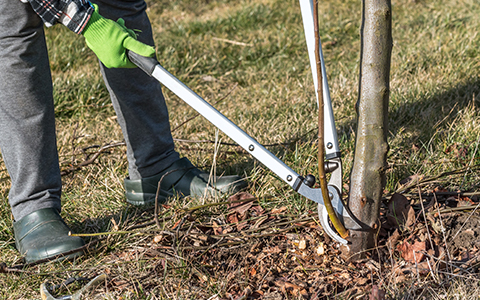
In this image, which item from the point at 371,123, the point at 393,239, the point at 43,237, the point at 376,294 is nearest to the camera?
the point at 376,294

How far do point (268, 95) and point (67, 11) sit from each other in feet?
6.16

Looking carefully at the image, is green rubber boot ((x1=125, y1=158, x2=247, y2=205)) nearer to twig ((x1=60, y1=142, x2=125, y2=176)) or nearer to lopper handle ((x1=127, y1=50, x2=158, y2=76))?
twig ((x1=60, y1=142, x2=125, y2=176))

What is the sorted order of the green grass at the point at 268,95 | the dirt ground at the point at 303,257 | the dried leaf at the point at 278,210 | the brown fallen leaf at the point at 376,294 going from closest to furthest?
the brown fallen leaf at the point at 376,294
the dirt ground at the point at 303,257
the dried leaf at the point at 278,210
the green grass at the point at 268,95

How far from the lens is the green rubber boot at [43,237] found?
177 centimetres

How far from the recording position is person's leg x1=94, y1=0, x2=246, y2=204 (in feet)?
6.91

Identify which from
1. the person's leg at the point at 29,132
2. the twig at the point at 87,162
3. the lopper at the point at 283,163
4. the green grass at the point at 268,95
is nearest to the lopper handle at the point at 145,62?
the lopper at the point at 283,163

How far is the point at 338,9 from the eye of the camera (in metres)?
4.67

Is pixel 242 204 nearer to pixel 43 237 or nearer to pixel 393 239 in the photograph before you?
pixel 393 239

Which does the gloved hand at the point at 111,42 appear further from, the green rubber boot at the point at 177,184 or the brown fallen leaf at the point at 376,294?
the brown fallen leaf at the point at 376,294

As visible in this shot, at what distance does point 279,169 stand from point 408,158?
0.93 metres

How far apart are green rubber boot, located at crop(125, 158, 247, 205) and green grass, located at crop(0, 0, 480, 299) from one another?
8 centimetres

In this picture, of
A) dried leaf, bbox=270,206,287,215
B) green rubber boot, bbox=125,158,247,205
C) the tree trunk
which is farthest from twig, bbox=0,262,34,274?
the tree trunk

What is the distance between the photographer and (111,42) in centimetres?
155

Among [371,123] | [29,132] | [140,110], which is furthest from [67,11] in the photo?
[371,123]
